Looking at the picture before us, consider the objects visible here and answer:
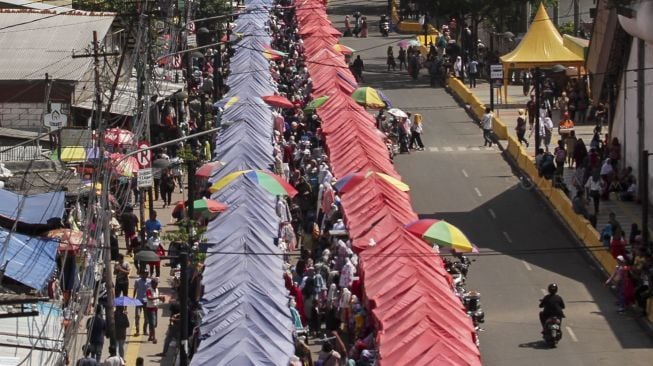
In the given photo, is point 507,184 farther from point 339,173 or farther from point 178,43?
point 178,43

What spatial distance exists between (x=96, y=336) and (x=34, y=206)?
26.5ft

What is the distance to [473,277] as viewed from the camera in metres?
40.3

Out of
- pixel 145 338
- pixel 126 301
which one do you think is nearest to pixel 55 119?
pixel 145 338

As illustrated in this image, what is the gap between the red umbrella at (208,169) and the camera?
43.4m

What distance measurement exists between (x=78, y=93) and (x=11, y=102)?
233 centimetres

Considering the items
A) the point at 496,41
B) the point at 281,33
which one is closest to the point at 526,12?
the point at 496,41

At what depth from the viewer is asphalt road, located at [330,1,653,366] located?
35.0 meters

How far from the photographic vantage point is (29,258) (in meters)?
36.1

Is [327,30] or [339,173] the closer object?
[339,173]

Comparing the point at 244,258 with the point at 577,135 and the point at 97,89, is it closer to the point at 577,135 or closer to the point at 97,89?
the point at 97,89

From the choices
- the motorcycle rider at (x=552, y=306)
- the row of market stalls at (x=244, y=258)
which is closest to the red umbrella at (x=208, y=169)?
the row of market stalls at (x=244, y=258)

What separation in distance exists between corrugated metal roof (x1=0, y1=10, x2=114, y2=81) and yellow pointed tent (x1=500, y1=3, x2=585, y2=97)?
1430cm

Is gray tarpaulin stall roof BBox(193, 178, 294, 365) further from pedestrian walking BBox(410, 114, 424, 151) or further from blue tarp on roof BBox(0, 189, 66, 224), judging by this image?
pedestrian walking BBox(410, 114, 424, 151)

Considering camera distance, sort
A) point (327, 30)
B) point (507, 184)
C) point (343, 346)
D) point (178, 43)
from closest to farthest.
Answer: point (343, 346) < point (507, 184) < point (178, 43) < point (327, 30)
